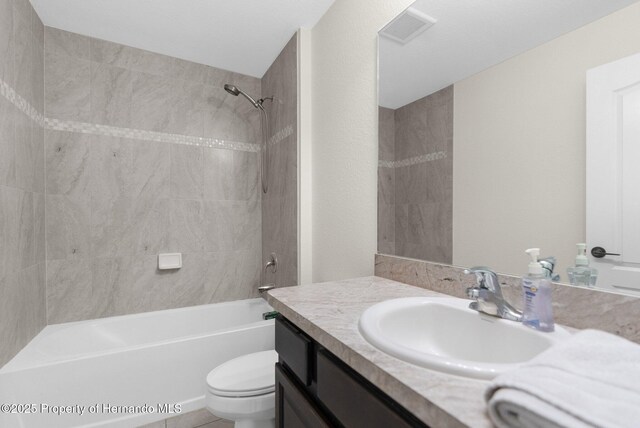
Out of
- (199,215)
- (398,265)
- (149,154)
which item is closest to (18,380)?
(199,215)

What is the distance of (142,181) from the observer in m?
2.18

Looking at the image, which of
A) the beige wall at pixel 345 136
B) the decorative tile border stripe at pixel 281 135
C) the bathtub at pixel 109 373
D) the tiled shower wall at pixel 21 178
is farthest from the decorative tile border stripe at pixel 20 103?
the beige wall at pixel 345 136

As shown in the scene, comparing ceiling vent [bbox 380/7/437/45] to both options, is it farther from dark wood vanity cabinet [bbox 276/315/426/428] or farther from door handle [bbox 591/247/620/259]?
dark wood vanity cabinet [bbox 276/315/426/428]

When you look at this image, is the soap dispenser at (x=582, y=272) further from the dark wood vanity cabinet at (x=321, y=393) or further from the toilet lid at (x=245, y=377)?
the toilet lid at (x=245, y=377)

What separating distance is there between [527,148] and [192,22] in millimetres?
2040

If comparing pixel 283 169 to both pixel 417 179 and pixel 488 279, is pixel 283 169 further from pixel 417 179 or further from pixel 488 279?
pixel 488 279

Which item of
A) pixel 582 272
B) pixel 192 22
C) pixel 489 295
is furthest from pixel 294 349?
pixel 192 22

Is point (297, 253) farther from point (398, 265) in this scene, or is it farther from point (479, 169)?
point (479, 169)

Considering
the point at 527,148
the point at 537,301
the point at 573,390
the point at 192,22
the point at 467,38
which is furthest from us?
the point at 192,22

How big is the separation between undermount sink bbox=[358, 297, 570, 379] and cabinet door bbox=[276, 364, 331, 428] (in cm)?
28

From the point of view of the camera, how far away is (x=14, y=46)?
149 cm

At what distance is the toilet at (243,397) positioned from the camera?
124cm

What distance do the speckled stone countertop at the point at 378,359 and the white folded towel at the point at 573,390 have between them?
0.05 metres

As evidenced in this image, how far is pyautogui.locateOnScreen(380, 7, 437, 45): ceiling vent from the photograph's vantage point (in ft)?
3.70
